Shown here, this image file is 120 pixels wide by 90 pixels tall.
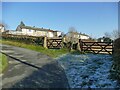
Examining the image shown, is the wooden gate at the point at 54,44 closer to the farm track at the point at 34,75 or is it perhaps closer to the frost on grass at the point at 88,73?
the frost on grass at the point at 88,73

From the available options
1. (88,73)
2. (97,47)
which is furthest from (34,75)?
(97,47)

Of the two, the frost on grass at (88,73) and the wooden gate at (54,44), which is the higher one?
the wooden gate at (54,44)

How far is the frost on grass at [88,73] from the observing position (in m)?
14.3

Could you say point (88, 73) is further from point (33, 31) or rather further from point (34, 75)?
point (33, 31)

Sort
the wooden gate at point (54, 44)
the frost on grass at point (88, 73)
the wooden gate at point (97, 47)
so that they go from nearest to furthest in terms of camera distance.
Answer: the frost on grass at point (88, 73) < the wooden gate at point (97, 47) < the wooden gate at point (54, 44)

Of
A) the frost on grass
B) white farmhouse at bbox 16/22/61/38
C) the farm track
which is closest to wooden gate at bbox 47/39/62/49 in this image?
the frost on grass

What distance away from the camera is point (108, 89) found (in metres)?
13.4

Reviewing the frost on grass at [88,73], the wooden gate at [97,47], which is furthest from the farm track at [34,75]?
the wooden gate at [97,47]

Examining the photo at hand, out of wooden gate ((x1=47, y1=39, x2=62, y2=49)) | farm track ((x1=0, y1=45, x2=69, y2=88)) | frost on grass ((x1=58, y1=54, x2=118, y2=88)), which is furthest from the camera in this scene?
wooden gate ((x1=47, y1=39, x2=62, y2=49))

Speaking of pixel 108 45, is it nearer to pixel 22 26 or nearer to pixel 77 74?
pixel 77 74

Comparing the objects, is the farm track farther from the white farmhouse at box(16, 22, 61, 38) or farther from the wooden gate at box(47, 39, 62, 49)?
the white farmhouse at box(16, 22, 61, 38)

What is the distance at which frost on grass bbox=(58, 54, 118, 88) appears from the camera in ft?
47.1

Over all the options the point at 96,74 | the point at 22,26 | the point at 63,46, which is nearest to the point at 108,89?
the point at 96,74

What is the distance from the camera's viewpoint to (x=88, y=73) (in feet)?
54.3
